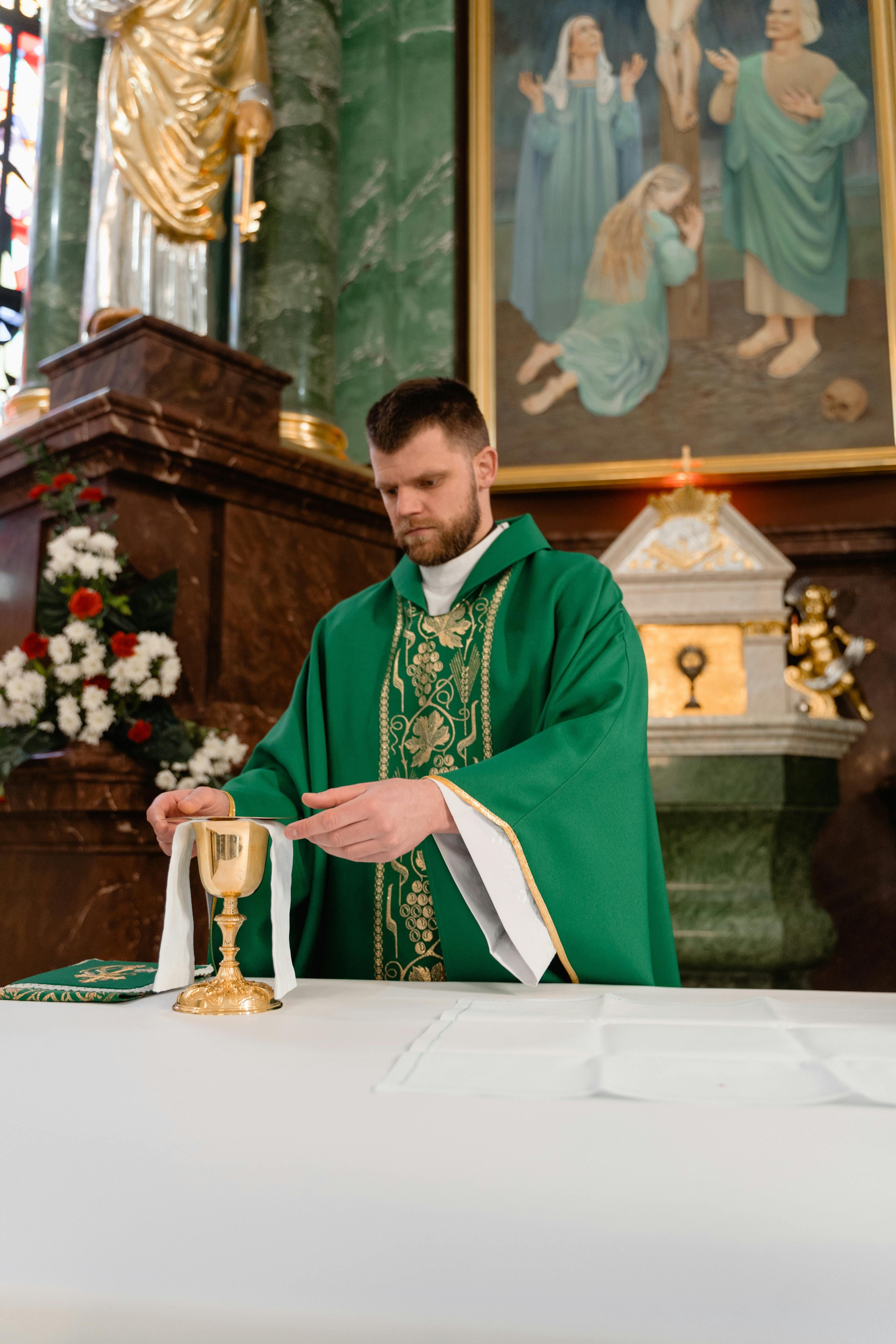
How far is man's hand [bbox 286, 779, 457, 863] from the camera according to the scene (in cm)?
134

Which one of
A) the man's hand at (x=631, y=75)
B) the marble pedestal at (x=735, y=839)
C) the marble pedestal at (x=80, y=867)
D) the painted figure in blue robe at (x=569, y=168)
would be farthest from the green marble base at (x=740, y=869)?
the man's hand at (x=631, y=75)

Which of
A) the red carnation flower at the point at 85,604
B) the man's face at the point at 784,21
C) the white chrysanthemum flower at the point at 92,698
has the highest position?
the man's face at the point at 784,21

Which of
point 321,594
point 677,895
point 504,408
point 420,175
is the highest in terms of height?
point 420,175

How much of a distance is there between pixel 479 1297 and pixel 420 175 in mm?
6182

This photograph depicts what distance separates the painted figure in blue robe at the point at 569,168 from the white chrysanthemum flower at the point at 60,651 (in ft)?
10.7

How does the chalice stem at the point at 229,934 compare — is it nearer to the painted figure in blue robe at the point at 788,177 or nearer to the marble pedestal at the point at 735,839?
the marble pedestal at the point at 735,839

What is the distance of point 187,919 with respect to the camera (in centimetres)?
150

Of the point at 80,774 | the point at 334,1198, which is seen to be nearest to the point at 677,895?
the point at 80,774

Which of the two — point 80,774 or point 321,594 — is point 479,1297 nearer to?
point 80,774

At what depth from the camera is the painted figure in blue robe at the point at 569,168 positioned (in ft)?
18.7

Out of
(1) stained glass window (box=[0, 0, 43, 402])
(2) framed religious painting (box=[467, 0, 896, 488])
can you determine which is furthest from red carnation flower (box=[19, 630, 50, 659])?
(1) stained glass window (box=[0, 0, 43, 402])

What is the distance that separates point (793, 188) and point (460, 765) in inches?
179

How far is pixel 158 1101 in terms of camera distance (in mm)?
925

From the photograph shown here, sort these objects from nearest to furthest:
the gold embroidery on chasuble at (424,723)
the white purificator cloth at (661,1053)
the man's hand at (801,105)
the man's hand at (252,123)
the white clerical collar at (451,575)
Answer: the white purificator cloth at (661,1053) < the gold embroidery on chasuble at (424,723) < the white clerical collar at (451,575) < the man's hand at (252,123) < the man's hand at (801,105)
